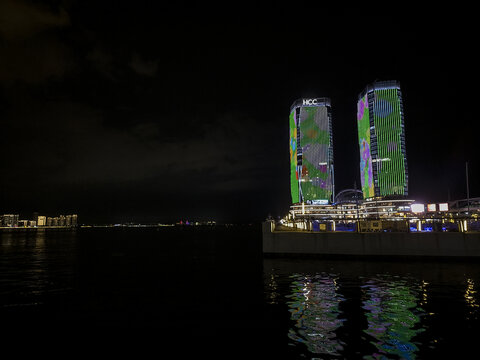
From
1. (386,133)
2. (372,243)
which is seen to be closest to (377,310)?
(372,243)

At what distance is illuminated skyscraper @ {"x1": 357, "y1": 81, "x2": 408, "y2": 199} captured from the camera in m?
183

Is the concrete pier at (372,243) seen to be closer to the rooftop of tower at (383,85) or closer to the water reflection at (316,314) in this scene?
the water reflection at (316,314)

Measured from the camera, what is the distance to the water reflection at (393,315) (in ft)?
53.7

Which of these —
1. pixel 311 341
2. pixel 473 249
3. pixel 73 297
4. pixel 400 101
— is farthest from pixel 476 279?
pixel 400 101

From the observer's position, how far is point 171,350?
16875 millimetres

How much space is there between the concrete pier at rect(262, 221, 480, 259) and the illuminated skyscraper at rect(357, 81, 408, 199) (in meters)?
139

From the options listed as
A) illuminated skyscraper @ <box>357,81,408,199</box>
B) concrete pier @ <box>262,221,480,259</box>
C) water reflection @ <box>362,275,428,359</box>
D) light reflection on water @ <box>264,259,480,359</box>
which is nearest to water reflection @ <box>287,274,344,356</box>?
light reflection on water @ <box>264,259,480,359</box>

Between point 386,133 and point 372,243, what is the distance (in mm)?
139870

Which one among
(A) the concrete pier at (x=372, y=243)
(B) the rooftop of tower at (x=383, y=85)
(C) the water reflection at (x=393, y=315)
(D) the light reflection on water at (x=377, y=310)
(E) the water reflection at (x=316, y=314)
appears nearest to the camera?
(C) the water reflection at (x=393, y=315)

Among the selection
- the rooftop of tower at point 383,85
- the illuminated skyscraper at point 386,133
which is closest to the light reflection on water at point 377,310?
the illuminated skyscraper at point 386,133

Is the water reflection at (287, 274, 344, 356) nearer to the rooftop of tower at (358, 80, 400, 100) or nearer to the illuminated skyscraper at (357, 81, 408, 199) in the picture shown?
the illuminated skyscraper at (357, 81, 408, 199)

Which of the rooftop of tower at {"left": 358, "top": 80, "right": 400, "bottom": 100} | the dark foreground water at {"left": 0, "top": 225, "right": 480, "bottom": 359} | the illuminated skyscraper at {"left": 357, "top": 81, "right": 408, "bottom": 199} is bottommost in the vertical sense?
the dark foreground water at {"left": 0, "top": 225, "right": 480, "bottom": 359}

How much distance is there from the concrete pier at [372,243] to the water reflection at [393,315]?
2250cm

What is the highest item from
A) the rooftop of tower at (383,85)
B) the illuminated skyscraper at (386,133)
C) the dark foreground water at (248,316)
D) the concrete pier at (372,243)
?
the rooftop of tower at (383,85)
